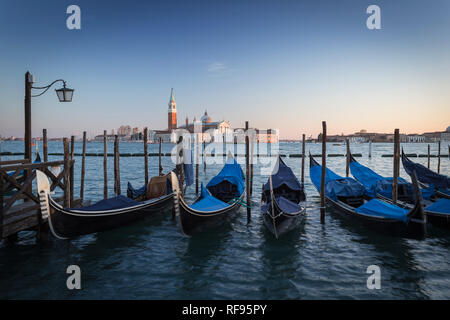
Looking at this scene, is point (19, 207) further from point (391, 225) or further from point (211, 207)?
point (391, 225)

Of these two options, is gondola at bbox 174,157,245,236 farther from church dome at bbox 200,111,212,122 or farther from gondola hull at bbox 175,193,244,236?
church dome at bbox 200,111,212,122

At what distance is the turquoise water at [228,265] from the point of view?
411 centimetres

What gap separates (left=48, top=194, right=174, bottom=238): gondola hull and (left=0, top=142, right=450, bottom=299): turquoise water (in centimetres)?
37

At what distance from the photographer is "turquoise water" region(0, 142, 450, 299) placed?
4.11 m

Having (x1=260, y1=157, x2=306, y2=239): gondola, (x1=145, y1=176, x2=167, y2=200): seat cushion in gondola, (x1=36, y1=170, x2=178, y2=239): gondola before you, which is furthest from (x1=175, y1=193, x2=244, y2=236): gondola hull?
(x1=145, y1=176, x2=167, y2=200): seat cushion in gondola

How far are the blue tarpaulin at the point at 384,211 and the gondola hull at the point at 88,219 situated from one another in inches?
198

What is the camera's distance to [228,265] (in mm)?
5016

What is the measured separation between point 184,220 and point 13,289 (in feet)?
9.29

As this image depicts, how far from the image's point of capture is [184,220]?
576 cm

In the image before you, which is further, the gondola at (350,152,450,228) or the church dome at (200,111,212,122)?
the church dome at (200,111,212,122)
